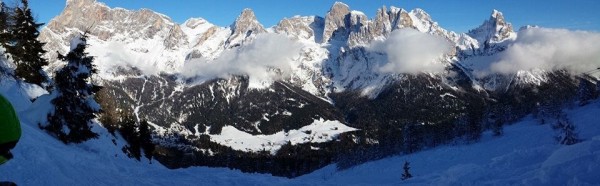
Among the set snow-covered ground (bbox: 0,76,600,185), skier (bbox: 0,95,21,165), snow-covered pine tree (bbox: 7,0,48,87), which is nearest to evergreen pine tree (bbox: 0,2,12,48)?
snow-covered pine tree (bbox: 7,0,48,87)

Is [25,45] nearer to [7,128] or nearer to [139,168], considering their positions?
[139,168]

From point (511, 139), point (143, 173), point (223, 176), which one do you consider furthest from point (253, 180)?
point (511, 139)

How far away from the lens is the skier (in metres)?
4.38

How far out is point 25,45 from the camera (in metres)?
41.4

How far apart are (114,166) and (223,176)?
7.45 meters

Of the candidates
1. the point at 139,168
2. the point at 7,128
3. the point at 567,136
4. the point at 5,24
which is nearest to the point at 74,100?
the point at 139,168

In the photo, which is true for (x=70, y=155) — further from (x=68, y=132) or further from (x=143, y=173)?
(x=68, y=132)

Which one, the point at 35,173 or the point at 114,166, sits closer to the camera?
the point at 35,173

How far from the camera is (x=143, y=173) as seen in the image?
28031 millimetres

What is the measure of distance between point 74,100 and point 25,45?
12.0 metres

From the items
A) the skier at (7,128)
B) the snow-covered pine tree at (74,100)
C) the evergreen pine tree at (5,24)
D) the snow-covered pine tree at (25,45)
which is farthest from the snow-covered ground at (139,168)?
the skier at (7,128)

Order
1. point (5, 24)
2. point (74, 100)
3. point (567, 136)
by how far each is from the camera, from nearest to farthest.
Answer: point (74, 100) < point (5, 24) < point (567, 136)

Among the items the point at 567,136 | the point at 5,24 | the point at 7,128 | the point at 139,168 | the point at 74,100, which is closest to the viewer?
the point at 7,128

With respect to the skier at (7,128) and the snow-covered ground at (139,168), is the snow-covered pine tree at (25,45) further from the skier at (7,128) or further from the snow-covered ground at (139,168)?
the skier at (7,128)
